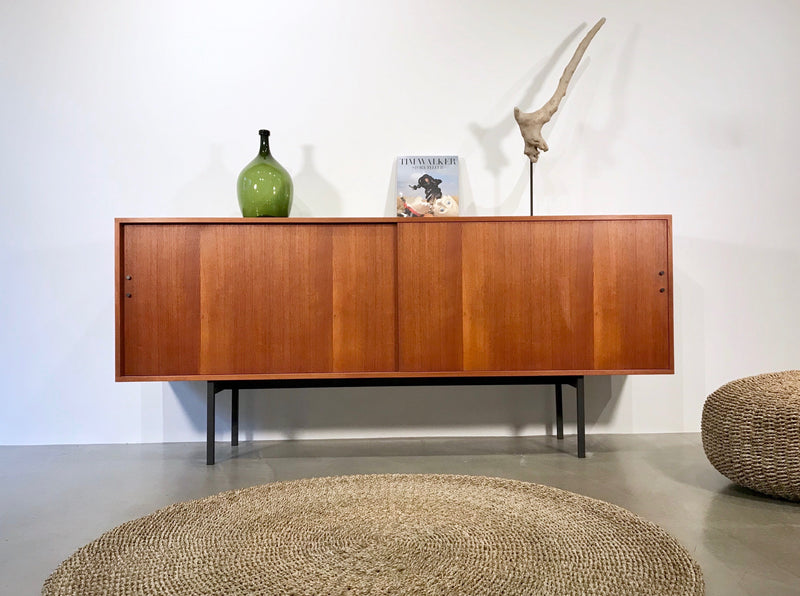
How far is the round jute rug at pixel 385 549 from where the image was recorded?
47.0 inches

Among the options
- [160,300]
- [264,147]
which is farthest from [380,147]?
[160,300]

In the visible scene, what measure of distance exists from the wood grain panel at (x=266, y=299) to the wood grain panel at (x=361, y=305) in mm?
35

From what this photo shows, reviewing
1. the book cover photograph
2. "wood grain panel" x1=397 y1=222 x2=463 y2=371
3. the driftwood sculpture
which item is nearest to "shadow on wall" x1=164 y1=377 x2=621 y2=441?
"wood grain panel" x1=397 y1=222 x2=463 y2=371

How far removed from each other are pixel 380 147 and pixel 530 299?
986mm

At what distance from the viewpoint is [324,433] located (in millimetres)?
2713

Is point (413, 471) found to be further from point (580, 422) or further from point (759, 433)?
point (759, 433)

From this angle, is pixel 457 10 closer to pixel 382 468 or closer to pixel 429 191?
pixel 429 191

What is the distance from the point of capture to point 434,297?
2.25m

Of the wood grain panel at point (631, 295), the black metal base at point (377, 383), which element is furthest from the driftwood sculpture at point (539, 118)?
the black metal base at point (377, 383)

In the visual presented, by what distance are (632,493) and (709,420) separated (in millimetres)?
319

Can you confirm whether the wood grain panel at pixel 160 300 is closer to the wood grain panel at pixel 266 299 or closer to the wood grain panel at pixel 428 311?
the wood grain panel at pixel 266 299

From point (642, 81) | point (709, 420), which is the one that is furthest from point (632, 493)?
point (642, 81)

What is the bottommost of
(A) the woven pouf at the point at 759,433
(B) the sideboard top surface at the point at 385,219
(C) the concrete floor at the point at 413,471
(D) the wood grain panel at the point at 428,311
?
(C) the concrete floor at the point at 413,471

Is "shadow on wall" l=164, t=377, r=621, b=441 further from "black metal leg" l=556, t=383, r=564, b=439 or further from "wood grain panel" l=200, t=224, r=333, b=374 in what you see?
"wood grain panel" l=200, t=224, r=333, b=374
